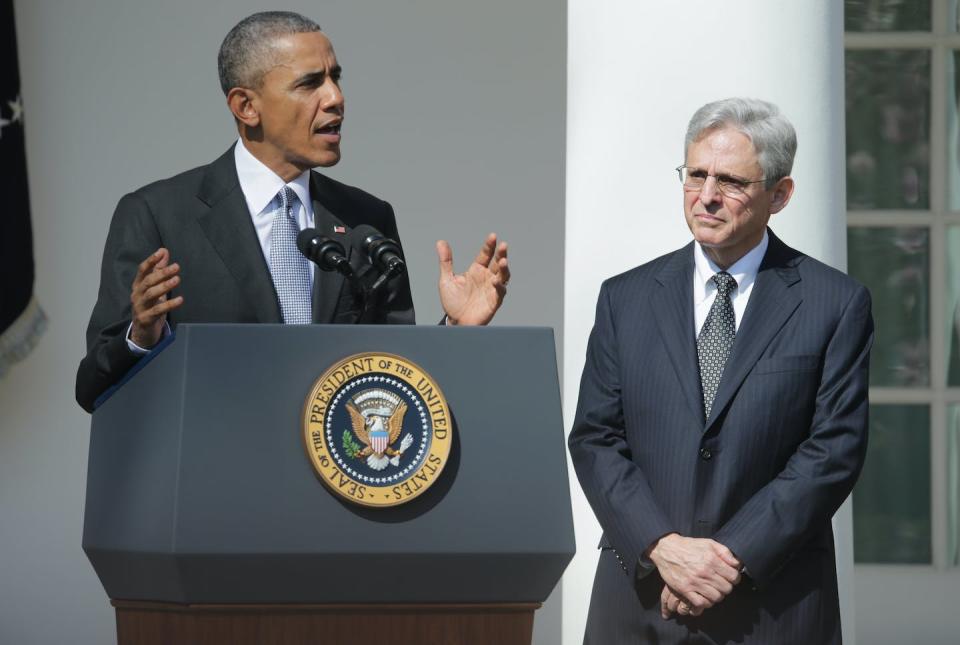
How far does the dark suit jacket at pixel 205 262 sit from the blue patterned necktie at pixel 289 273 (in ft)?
0.05

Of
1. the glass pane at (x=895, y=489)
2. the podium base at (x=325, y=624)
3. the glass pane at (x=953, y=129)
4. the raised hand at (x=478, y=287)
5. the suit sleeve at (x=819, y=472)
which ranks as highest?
the glass pane at (x=953, y=129)

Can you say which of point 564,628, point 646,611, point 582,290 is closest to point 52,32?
point 582,290

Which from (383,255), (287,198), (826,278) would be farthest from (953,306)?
(383,255)

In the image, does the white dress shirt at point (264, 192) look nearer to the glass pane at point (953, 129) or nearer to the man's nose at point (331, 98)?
the man's nose at point (331, 98)

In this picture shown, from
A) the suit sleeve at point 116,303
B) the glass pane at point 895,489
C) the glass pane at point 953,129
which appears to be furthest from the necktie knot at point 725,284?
the glass pane at point 953,129

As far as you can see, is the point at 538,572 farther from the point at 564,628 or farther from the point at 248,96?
the point at 564,628

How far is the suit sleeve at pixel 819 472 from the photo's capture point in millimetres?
2805

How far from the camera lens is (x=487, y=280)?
106 inches

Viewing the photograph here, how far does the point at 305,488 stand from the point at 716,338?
1020 millimetres

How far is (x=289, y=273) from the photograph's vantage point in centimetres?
271

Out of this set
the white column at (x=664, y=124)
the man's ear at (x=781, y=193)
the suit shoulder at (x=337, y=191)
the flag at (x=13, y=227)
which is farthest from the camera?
the flag at (x=13, y=227)

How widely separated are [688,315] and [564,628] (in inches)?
60.0

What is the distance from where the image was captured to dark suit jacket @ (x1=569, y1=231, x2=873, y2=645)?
286 centimetres

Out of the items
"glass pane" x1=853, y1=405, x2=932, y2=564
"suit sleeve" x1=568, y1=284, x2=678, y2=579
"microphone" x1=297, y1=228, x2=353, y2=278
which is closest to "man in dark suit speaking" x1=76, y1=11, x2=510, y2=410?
"microphone" x1=297, y1=228, x2=353, y2=278
